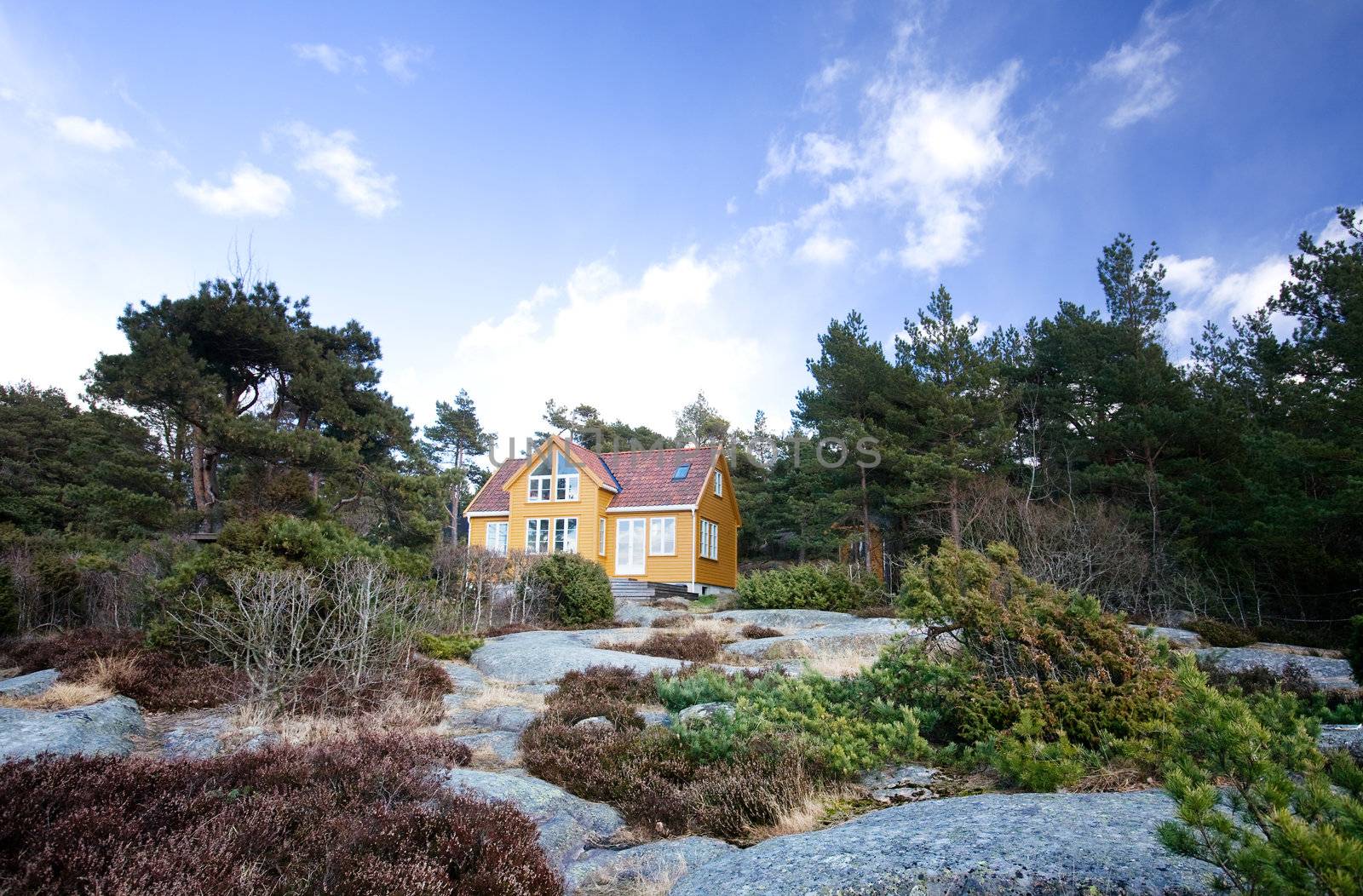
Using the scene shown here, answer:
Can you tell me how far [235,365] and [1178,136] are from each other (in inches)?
984

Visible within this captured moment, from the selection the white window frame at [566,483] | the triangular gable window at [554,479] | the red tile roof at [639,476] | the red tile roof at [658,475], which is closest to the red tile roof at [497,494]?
the red tile roof at [639,476]

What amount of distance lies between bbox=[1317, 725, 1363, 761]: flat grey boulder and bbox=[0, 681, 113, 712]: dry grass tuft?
10434mm

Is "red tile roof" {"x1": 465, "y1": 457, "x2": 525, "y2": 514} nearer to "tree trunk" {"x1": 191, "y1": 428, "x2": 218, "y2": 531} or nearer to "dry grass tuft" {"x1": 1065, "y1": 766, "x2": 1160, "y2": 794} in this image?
"tree trunk" {"x1": 191, "y1": 428, "x2": 218, "y2": 531}

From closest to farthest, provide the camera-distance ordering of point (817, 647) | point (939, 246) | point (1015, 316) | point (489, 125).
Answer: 1. point (817, 647)
2. point (489, 125)
3. point (939, 246)
4. point (1015, 316)

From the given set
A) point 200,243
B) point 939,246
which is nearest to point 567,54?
point 939,246

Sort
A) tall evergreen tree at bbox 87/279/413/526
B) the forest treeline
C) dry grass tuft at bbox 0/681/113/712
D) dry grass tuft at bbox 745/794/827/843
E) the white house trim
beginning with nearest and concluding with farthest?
1. dry grass tuft at bbox 745/794/827/843
2. dry grass tuft at bbox 0/681/113/712
3. the forest treeline
4. tall evergreen tree at bbox 87/279/413/526
5. the white house trim

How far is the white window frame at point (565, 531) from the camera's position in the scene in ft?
88.6

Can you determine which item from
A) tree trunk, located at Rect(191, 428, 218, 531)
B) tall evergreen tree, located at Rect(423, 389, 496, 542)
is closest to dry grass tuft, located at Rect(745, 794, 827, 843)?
tree trunk, located at Rect(191, 428, 218, 531)

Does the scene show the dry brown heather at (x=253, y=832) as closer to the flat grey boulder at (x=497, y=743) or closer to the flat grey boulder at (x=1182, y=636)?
the flat grey boulder at (x=497, y=743)

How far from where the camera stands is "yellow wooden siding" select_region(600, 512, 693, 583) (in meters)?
26.7

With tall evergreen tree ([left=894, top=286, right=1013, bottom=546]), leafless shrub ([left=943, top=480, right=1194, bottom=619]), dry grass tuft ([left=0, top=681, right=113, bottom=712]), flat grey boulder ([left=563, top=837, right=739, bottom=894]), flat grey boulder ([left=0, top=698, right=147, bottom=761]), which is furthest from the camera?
tall evergreen tree ([left=894, top=286, right=1013, bottom=546])

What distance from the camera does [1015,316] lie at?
93.1 feet

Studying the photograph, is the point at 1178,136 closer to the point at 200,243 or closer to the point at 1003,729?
the point at 1003,729

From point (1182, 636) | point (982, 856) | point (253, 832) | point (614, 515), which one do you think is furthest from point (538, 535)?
point (982, 856)
